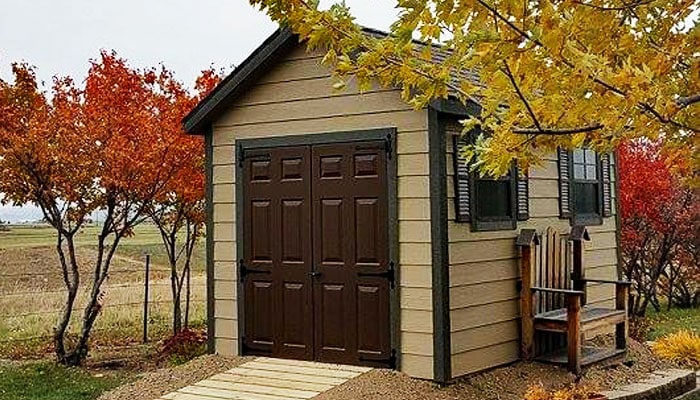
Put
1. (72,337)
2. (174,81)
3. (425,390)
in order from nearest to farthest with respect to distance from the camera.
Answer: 1. (425,390)
2. (174,81)
3. (72,337)

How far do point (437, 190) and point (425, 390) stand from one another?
1599mm

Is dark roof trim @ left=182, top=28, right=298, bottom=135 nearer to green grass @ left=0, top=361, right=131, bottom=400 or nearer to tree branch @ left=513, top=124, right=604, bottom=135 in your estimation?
green grass @ left=0, top=361, right=131, bottom=400

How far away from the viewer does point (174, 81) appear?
34.3ft

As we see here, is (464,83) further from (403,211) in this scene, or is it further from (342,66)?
(403,211)

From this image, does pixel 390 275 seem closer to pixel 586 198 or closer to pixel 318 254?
pixel 318 254

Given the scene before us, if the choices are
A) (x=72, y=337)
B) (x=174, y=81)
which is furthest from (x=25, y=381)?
(x=174, y=81)

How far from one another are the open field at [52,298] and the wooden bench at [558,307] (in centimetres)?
628

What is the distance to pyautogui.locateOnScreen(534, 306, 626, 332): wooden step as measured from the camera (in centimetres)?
741

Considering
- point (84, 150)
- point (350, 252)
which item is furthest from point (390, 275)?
point (84, 150)

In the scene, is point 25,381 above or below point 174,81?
below

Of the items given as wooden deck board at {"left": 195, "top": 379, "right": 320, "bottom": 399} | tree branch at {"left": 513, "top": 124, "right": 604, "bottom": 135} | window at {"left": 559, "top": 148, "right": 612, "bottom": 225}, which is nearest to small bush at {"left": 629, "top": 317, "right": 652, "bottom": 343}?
window at {"left": 559, "top": 148, "right": 612, "bottom": 225}

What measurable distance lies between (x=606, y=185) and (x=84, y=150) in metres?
5.80

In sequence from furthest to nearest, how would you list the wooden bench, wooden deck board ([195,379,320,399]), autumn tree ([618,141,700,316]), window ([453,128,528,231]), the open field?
autumn tree ([618,141,700,316]) < the open field < the wooden bench < window ([453,128,528,231]) < wooden deck board ([195,379,320,399])

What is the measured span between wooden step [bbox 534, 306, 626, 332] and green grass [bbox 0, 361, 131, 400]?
4.09 meters
